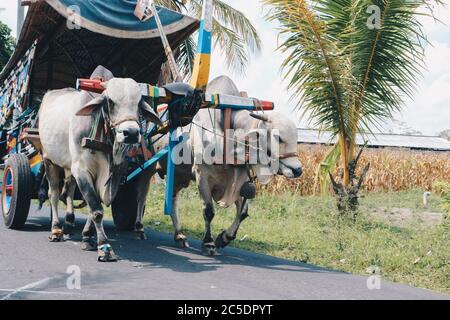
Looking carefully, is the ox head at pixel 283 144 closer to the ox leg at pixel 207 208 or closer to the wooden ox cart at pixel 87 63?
the wooden ox cart at pixel 87 63

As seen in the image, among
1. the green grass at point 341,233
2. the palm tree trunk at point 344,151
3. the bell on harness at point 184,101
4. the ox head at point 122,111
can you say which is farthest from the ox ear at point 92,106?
the palm tree trunk at point 344,151

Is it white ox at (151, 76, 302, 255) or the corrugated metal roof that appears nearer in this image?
white ox at (151, 76, 302, 255)

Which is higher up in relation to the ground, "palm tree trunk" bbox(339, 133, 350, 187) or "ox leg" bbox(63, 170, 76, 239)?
"palm tree trunk" bbox(339, 133, 350, 187)

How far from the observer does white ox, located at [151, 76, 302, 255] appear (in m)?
6.44

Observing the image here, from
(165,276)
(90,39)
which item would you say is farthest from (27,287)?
(90,39)

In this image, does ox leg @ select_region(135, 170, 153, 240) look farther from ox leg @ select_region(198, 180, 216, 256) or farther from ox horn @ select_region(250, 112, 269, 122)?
ox horn @ select_region(250, 112, 269, 122)

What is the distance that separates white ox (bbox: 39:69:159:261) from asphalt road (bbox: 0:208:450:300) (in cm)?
40

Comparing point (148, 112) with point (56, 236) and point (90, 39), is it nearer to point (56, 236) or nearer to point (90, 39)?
point (56, 236)

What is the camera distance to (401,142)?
33.4 meters

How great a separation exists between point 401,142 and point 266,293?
3024 centimetres

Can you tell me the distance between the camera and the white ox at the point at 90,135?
5809 mm

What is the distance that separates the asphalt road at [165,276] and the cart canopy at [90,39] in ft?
8.67

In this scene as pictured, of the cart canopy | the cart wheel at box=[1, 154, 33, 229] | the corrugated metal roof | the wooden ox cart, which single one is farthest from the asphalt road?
the corrugated metal roof

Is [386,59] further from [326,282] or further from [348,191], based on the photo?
[326,282]
